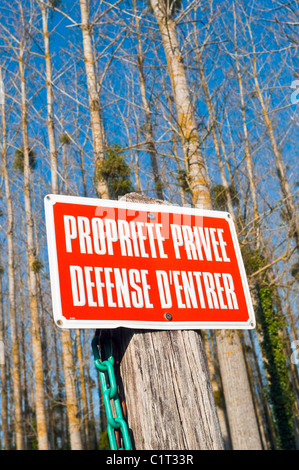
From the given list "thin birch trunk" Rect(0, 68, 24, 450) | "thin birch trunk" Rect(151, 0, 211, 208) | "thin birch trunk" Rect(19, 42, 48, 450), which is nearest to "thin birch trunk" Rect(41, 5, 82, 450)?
"thin birch trunk" Rect(19, 42, 48, 450)

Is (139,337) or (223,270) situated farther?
(223,270)

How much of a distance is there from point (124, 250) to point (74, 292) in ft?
0.66

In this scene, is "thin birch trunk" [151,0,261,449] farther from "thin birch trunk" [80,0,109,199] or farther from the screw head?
the screw head

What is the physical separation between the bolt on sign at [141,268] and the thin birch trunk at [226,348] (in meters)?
5.37

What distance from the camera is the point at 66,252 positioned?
1.39 meters

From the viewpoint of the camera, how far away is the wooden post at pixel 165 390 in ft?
4.24

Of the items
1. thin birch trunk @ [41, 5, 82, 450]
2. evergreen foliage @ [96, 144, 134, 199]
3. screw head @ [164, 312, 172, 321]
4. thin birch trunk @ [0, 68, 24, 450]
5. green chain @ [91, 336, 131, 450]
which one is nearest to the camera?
green chain @ [91, 336, 131, 450]

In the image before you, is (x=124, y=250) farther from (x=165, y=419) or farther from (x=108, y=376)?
(x=165, y=419)

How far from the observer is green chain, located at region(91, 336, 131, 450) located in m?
1.28

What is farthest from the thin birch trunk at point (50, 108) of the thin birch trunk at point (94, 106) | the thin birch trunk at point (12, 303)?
the thin birch trunk at point (94, 106)

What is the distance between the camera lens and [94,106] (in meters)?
10.1

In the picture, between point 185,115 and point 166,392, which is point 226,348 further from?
point 166,392

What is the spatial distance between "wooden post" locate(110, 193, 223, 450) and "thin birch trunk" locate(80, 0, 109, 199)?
818 centimetres
